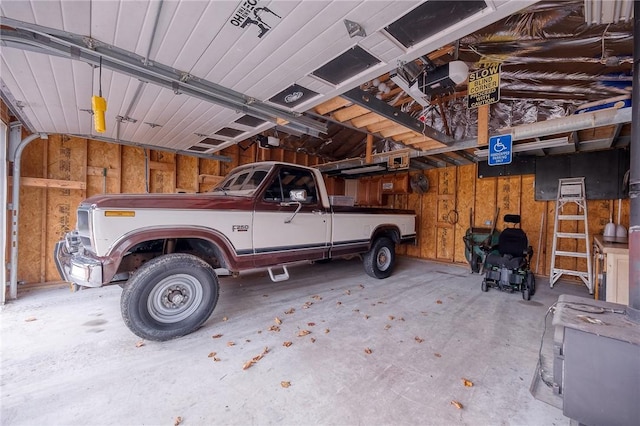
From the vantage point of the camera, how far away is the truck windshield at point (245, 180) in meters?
3.61

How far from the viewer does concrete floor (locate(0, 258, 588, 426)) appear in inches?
68.4

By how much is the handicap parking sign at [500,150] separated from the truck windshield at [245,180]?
386 centimetres

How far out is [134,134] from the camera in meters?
4.48

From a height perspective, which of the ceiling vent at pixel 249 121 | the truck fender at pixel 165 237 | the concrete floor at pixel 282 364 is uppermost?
the ceiling vent at pixel 249 121

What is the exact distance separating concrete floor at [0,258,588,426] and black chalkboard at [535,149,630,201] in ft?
10.5

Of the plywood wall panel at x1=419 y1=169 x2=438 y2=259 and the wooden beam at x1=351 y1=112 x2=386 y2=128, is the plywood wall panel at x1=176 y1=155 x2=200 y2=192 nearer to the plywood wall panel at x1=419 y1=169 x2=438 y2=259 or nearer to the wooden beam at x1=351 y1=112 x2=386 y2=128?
the wooden beam at x1=351 y1=112 x2=386 y2=128

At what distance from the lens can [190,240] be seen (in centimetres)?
324

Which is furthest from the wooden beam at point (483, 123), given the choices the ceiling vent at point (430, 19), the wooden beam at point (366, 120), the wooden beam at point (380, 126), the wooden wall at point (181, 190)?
the wooden wall at point (181, 190)

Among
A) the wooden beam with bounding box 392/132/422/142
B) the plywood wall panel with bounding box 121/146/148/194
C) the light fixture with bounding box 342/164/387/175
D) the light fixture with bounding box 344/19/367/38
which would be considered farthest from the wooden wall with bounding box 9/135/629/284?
the light fixture with bounding box 344/19/367/38

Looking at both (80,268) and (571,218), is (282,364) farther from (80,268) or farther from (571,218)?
(571,218)

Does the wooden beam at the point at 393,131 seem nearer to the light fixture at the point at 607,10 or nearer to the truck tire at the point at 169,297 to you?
the light fixture at the point at 607,10

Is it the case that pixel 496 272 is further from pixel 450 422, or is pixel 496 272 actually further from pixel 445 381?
pixel 450 422

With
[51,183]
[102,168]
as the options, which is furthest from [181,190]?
[51,183]

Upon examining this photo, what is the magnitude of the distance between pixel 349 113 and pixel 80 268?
3750 mm
